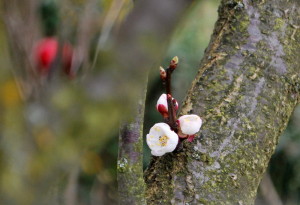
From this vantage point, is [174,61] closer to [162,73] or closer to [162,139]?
[162,73]

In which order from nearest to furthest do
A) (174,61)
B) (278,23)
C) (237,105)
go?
(174,61) < (237,105) < (278,23)

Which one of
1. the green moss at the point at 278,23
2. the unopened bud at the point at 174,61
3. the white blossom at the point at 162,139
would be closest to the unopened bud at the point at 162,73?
the unopened bud at the point at 174,61

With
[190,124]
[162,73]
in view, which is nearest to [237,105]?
[190,124]

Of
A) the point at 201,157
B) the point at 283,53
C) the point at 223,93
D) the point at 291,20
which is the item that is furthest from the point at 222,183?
the point at 291,20

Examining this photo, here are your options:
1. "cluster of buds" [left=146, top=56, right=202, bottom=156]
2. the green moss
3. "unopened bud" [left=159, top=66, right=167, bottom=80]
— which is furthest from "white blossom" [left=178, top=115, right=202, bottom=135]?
the green moss

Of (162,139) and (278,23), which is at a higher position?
(278,23)

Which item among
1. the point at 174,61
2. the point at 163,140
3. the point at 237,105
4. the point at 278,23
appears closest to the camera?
the point at 174,61
